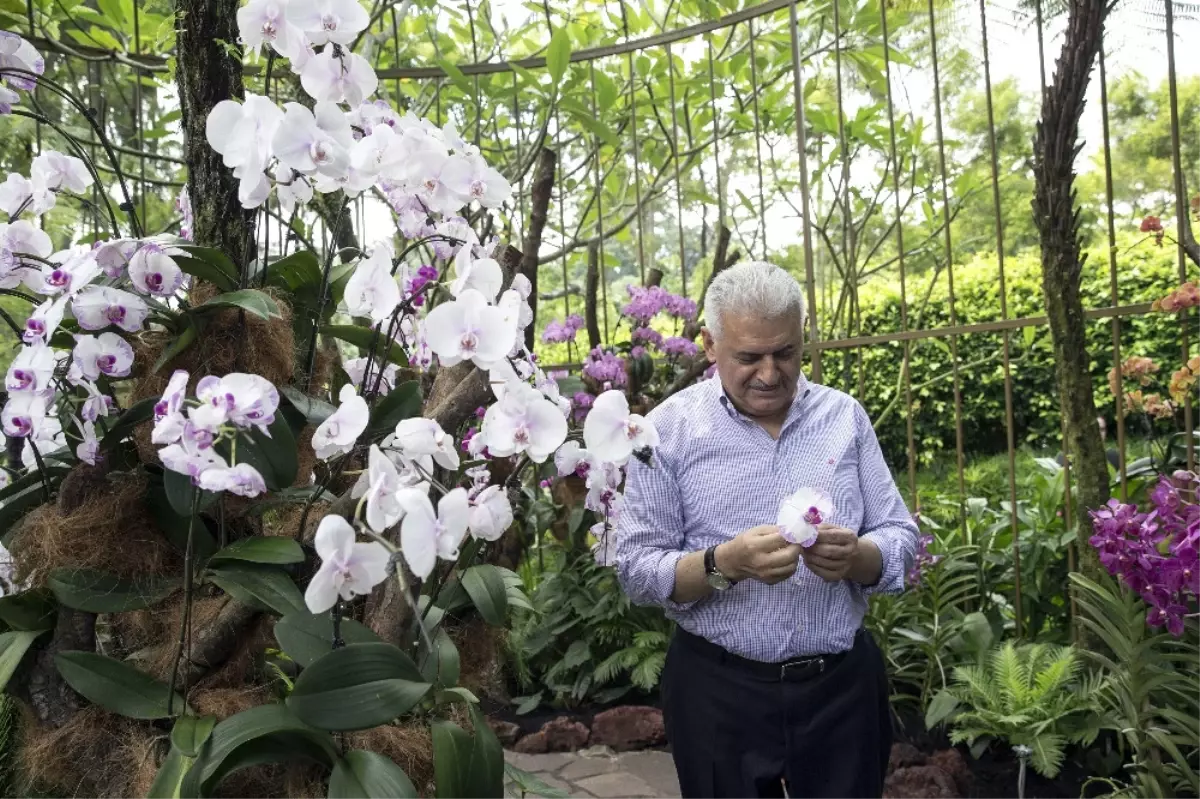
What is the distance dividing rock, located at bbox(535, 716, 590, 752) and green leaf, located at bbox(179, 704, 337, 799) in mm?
2405

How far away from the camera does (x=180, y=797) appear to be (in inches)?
38.6

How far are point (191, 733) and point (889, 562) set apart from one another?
1.22 metres

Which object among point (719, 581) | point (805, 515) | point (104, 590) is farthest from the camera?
point (719, 581)

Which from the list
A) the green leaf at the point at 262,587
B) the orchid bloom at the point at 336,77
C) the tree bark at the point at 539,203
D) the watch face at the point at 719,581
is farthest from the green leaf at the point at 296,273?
the tree bark at the point at 539,203

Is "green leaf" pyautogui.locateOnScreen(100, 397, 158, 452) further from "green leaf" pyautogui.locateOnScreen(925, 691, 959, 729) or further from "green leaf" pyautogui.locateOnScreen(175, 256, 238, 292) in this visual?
"green leaf" pyautogui.locateOnScreen(925, 691, 959, 729)

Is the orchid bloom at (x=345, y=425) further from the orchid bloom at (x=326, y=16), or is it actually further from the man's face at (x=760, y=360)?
the man's face at (x=760, y=360)

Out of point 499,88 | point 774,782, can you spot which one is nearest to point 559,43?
point 499,88

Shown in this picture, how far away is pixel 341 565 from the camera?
838mm

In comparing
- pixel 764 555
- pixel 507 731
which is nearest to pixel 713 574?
pixel 764 555

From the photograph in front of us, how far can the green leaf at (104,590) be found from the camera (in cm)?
112

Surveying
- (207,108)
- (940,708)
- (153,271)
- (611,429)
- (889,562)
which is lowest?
(940,708)

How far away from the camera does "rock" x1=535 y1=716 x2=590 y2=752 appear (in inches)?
131

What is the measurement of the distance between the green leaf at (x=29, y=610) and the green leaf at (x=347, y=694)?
0.42m

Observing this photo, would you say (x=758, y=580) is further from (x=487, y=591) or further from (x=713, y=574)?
(x=487, y=591)
